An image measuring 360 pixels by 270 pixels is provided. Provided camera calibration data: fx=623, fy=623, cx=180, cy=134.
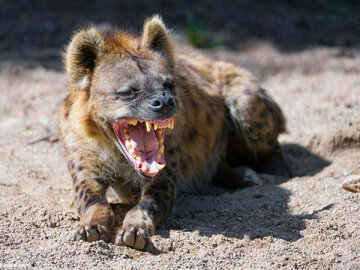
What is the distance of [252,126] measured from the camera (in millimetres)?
6000

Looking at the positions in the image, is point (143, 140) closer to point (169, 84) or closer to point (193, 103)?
point (169, 84)

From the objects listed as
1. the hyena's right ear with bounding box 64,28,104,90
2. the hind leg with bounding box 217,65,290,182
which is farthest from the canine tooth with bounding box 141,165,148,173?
the hind leg with bounding box 217,65,290,182

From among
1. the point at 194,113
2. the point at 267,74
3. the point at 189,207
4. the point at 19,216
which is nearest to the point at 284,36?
the point at 267,74

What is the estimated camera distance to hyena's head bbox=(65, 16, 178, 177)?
4.19 m

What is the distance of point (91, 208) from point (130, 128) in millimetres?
622

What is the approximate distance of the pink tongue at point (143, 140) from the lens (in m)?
4.32

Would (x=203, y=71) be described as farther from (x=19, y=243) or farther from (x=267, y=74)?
(x=19, y=243)

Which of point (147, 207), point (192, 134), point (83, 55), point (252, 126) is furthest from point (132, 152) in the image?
point (252, 126)

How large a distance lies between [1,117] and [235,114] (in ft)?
9.21

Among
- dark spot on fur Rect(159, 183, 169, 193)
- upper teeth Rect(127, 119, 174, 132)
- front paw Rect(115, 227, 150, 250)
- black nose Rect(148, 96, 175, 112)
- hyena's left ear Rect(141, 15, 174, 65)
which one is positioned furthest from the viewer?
hyena's left ear Rect(141, 15, 174, 65)

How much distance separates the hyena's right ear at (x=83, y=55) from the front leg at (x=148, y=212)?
35.6 inches

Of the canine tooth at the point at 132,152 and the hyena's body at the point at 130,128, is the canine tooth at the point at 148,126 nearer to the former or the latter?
the hyena's body at the point at 130,128

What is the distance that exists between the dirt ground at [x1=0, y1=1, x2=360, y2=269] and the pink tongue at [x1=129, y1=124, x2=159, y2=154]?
0.57m

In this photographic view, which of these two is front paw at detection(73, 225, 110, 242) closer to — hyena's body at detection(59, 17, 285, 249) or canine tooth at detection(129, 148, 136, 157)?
hyena's body at detection(59, 17, 285, 249)
